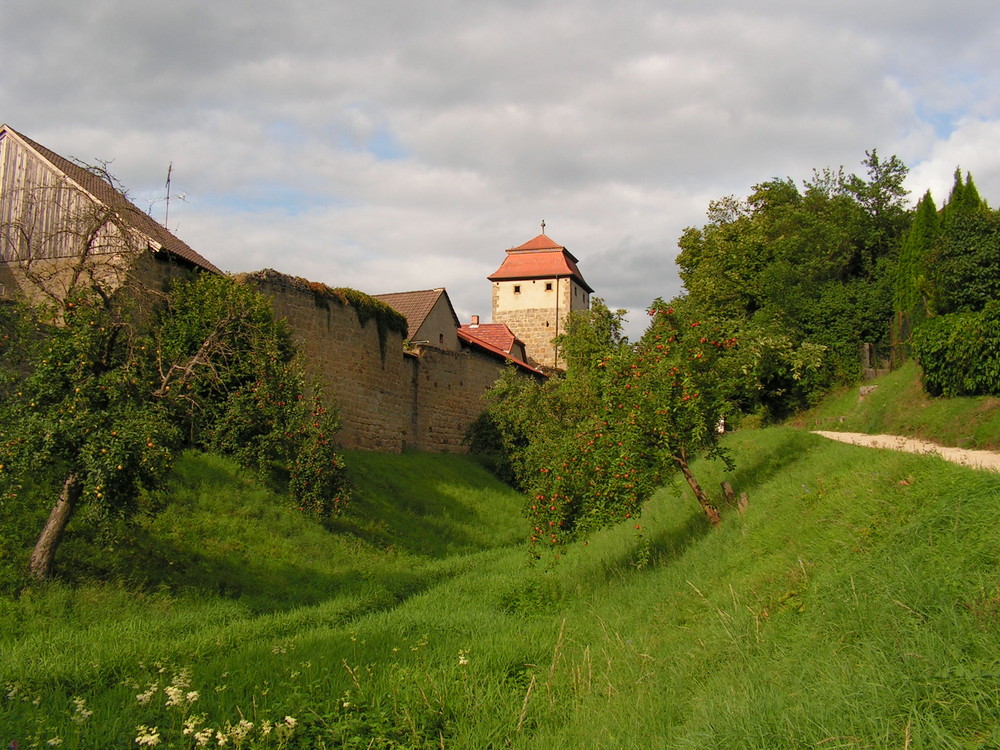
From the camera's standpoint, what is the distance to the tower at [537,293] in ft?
179

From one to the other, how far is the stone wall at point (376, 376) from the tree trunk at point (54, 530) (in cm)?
778

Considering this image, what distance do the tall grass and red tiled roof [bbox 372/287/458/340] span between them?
2025 cm

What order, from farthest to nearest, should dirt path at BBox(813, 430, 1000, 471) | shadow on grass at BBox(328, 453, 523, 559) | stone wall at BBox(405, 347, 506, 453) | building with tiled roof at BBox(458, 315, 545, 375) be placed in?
building with tiled roof at BBox(458, 315, 545, 375), stone wall at BBox(405, 347, 506, 453), shadow on grass at BBox(328, 453, 523, 559), dirt path at BBox(813, 430, 1000, 471)

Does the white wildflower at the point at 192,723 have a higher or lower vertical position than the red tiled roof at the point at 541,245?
lower

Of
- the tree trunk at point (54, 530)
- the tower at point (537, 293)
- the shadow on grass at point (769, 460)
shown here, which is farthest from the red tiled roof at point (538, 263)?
the tree trunk at point (54, 530)

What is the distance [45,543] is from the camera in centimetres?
893

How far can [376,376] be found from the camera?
2317 cm

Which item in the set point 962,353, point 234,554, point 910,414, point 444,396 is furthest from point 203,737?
point 444,396

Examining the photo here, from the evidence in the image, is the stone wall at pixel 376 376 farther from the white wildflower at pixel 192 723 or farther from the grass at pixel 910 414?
the grass at pixel 910 414

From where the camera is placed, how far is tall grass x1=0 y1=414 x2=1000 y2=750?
432cm

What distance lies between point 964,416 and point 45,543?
1569 centimetres

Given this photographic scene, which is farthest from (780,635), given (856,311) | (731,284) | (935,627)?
(731,284)

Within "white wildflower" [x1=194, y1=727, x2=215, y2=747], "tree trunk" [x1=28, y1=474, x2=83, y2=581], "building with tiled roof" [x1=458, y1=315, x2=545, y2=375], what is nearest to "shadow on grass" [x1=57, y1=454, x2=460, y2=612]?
"tree trunk" [x1=28, y1=474, x2=83, y2=581]

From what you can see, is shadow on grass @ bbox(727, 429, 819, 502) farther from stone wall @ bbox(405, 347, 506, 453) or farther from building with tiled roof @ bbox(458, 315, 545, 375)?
building with tiled roof @ bbox(458, 315, 545, 375)
